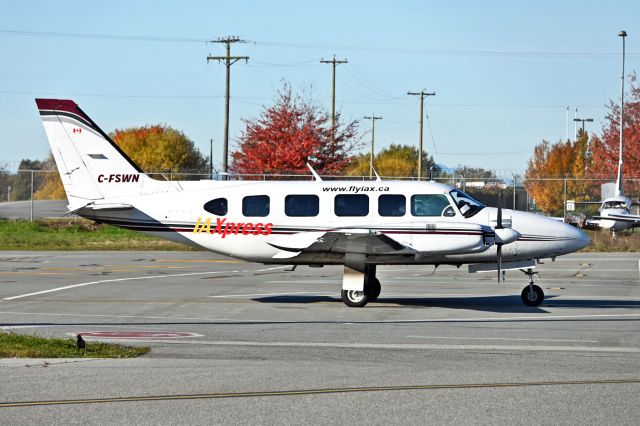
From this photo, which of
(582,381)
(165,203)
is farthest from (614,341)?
(165,203)

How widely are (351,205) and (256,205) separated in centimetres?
200

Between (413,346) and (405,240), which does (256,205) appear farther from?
(413,346)

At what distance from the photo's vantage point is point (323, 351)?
13703 mm

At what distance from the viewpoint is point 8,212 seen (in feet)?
198

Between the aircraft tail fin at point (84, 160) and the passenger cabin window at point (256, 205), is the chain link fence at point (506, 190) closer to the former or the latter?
the aircraft tail fin at point (84, 160)

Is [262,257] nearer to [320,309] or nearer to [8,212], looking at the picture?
[320,309]

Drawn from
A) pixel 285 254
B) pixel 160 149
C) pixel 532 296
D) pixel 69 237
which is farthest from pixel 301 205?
pixel 160 149

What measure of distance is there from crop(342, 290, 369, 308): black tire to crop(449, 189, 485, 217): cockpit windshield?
8.48 ft

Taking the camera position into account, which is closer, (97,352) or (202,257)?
(97,352)

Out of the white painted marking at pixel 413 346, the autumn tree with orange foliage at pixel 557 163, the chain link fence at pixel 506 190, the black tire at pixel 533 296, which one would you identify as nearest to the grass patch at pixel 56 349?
the white painted marking at pixel 413 346

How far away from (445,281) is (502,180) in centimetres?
2033

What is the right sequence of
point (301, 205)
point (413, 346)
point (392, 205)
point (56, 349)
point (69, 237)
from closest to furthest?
point (56, 349), point (413, 346), point (392, 205), point (301, 205), point (69, 237)

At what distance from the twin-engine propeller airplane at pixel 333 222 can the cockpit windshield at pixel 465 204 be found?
0.02 meters

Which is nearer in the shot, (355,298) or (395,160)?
(355,298)
